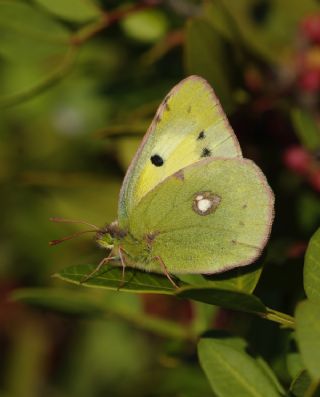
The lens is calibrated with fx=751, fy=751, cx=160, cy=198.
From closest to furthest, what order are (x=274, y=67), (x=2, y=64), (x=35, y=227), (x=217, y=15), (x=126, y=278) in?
1. (x=126, y=278)
2. (x=217, y=15)
3. (x=274, y=67)
4. (x=35, y=227)
5. (x=2, y=64)

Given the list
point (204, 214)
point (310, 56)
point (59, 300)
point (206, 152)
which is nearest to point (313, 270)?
point (204, 214)

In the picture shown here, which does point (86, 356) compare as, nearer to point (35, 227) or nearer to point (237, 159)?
point (35, 227)

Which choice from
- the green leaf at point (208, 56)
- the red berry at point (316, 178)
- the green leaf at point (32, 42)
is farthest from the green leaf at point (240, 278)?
the green leaf at point (32, 42)

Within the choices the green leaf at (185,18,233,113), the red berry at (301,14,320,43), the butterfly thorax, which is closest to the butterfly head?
the butterfly thorax

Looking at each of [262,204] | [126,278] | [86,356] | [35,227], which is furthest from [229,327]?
[86,356]

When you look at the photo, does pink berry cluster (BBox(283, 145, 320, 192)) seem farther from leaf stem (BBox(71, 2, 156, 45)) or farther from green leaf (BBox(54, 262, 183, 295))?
green leaf (BBox(54, 262, 183, 295))
